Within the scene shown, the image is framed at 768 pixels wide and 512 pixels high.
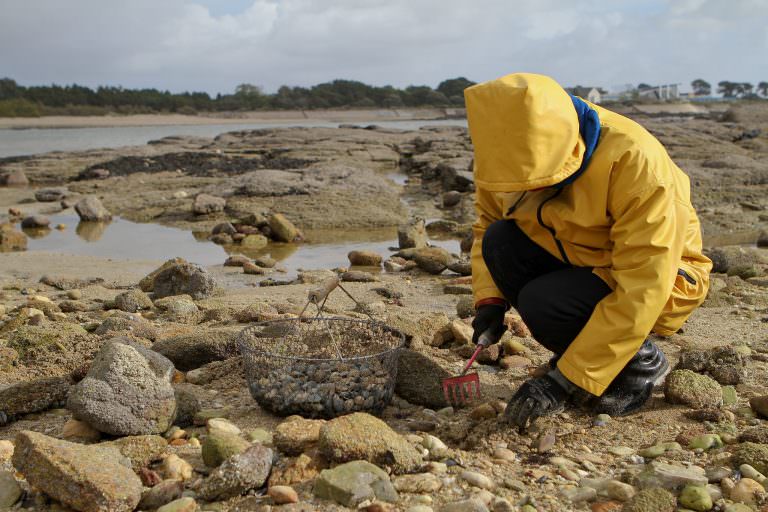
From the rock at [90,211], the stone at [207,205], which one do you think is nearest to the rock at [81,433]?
the stone at [207,205]

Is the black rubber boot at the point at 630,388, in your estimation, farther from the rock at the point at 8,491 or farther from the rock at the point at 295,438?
the rock at the point at 8,491

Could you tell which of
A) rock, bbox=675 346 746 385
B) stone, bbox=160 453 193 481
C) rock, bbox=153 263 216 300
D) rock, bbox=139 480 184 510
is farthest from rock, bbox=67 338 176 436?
rock, bbox=153 263 216 300

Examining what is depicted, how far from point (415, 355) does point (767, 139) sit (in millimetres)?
20915

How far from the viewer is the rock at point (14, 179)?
1452 centimetres

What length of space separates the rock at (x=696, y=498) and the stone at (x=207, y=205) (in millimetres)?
8344

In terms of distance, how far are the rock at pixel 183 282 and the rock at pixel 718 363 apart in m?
3.11

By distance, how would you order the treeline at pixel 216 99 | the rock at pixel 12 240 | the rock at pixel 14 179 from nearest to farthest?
the rock at pixel 12 240 → the rock at pixel 14 179 → the treeline at pixel 216 99

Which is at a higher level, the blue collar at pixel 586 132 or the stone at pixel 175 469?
the blue collar at pixel 586 132

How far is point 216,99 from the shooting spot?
66.2m

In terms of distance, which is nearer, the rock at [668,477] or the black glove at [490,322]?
the rock at [668,477]

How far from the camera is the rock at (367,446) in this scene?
91.9 inches

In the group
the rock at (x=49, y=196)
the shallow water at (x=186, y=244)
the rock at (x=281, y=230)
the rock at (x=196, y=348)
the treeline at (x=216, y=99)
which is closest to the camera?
the rock at (x=196, y=348)

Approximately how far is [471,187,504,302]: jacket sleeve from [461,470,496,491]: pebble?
1.03 metres

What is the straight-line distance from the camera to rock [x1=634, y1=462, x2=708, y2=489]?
230cm
